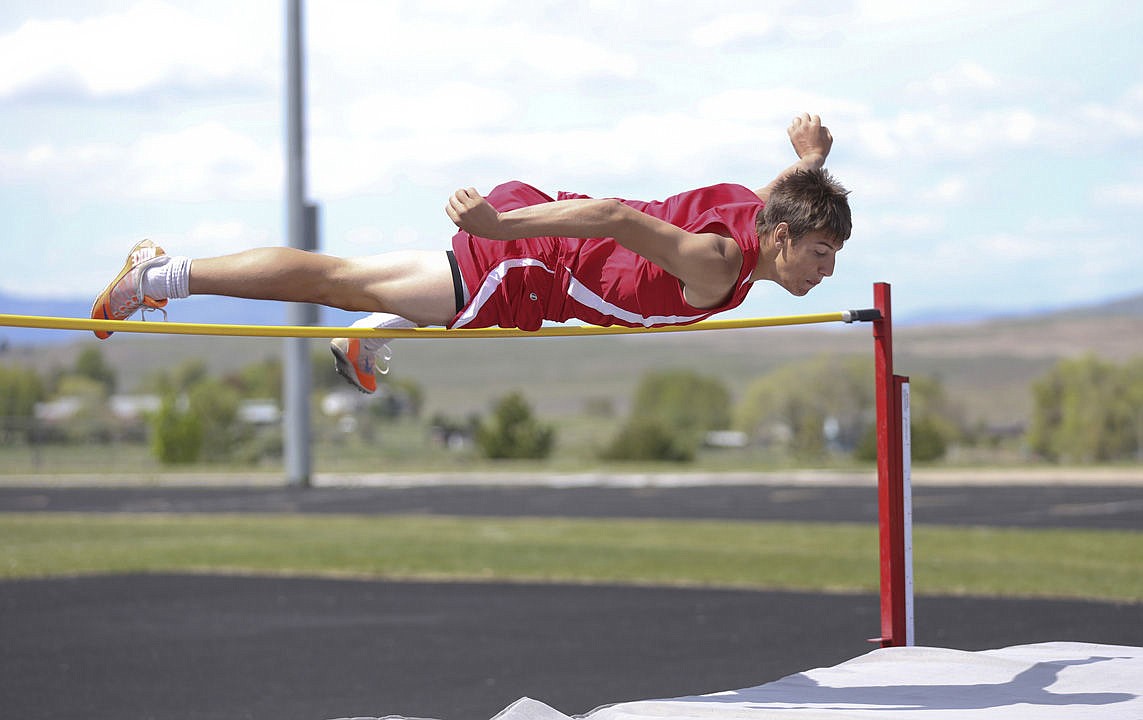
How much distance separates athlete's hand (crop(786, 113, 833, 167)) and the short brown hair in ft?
2.00

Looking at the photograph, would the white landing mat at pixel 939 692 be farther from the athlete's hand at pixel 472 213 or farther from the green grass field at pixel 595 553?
the green grass field at pixel 595 553

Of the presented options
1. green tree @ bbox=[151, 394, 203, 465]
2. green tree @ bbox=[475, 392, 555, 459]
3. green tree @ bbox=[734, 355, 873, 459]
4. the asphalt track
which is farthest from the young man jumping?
green tree @ bbox=[734, 355, 873, 459]

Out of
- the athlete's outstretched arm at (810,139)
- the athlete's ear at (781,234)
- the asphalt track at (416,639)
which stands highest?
the athlete's outstretched arm at (810,139)

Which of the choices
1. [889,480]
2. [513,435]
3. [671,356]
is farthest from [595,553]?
[671,356]

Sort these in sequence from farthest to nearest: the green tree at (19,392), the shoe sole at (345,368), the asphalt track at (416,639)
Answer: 1. the green tree at (19,392)
2. the asphalt track at (416,639)
3. the shoe sole at (345,368)

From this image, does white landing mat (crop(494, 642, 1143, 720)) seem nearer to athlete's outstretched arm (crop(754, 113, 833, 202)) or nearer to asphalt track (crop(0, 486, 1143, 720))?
asphalt track (crop(0, 486, 1143, 720))

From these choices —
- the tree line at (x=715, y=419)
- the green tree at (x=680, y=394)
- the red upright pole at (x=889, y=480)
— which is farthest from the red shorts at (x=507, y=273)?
A: the green tree at (x=680, y=394)

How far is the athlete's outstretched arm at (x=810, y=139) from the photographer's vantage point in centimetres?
508

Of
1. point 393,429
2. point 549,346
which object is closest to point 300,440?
point 393,429

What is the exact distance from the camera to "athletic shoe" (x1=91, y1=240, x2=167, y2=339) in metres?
4.55

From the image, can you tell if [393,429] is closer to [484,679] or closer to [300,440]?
[300,440]

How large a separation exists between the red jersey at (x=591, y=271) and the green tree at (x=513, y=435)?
27415 millimetres

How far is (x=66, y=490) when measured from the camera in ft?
76.5

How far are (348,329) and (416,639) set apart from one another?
337cm
